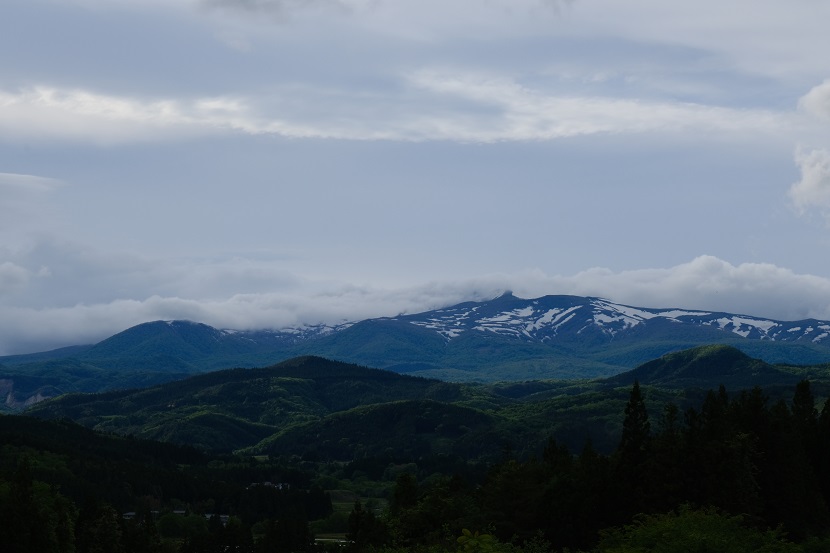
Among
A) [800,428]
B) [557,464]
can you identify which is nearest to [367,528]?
[557,464]

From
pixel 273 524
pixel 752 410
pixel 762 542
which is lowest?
pixel 273 524

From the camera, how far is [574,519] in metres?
117

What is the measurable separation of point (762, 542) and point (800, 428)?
153 feet

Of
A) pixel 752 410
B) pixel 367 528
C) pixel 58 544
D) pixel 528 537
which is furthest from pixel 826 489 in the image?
pixel 58 544

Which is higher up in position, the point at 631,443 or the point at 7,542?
the point at 631,443

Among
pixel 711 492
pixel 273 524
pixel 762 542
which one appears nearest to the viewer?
pixel 762 542

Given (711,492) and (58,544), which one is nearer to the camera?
(711,492)

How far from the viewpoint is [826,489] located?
437 ft

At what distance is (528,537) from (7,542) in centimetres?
5742

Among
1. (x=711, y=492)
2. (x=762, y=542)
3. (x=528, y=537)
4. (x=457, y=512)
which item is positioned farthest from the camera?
(x=457, y=512)

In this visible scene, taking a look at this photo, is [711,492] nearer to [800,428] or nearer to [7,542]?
[800,428]

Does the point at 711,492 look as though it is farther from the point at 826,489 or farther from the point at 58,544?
the point at 58,544

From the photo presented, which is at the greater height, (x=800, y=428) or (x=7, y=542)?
(x=800, y=428)

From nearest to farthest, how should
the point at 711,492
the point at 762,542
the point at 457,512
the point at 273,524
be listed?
the point at 762,542 → the point at 711,492 → the point at 457,512 → the point at 273,524
